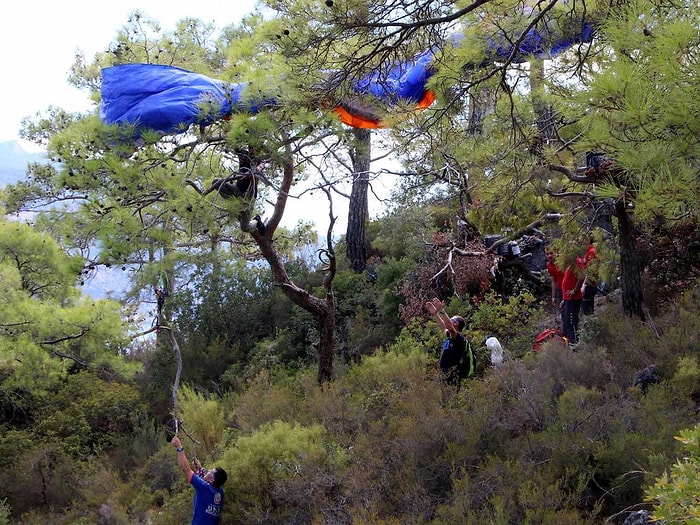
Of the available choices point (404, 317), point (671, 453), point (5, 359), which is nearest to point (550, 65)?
point (671, 453)

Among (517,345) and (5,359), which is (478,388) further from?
(5,359)

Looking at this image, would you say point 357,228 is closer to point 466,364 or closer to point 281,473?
point 466,364

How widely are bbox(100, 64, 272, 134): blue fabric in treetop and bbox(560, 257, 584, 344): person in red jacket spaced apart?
4174 mm

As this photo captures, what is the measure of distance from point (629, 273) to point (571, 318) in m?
1.04

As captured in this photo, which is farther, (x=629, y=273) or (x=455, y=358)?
(x=629, y=273)

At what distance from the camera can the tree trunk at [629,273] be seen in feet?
23.3

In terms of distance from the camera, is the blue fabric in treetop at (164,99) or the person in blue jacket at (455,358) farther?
the blue fabric in treetop at (164,99)

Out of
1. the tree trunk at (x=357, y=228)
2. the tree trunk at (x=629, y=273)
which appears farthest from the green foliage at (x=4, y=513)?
the tree trunk at (x=629, y=273)

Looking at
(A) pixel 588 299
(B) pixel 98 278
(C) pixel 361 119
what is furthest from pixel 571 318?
(B) pixel 98 278

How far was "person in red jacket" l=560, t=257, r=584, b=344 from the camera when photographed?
7759 millimetres

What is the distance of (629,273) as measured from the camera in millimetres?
7191

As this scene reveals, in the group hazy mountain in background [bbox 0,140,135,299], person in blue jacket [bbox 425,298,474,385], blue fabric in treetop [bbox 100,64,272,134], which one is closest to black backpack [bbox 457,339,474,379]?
person in blue jacket [bbox 425,298,474,385]

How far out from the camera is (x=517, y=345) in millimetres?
8430

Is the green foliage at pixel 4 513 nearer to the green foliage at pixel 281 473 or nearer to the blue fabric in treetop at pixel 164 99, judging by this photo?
the green foliage at pixel 281 473
